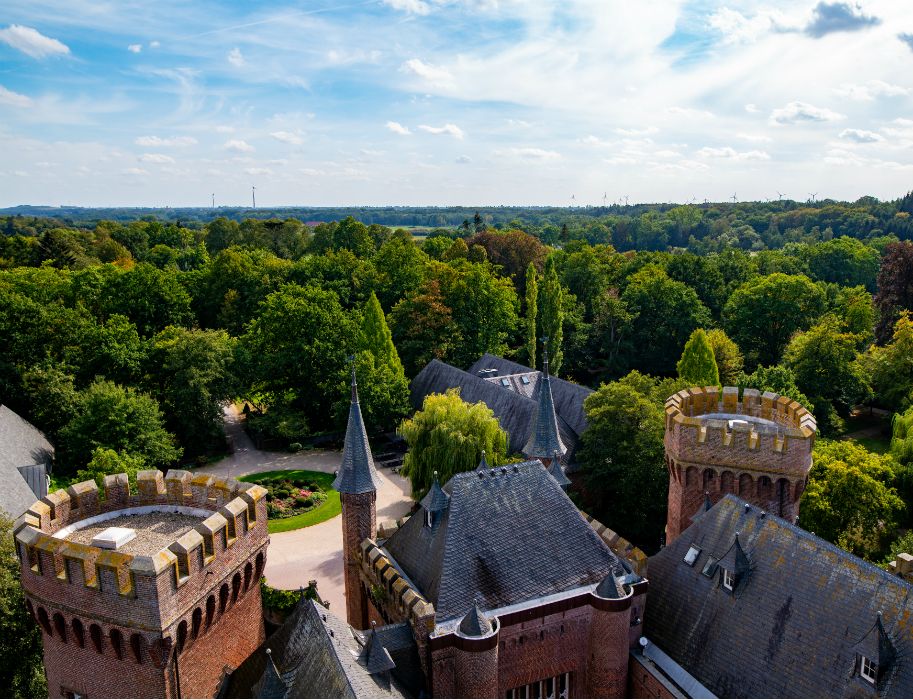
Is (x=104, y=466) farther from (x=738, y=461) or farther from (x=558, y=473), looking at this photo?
(x=738, y=461)

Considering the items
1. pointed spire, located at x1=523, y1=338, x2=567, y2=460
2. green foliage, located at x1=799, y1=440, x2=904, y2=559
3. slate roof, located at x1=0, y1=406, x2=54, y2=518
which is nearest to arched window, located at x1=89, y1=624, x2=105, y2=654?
pointed spire, located at x1=523, y1=338, x2=567, y2=460

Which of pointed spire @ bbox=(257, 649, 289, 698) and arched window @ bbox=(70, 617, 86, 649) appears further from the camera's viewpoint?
arched window @ bbox=(70, 617, 86, 649)

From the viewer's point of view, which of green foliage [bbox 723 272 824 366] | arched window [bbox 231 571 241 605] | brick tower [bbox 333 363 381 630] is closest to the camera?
arched window [bbox 231 571 241 605]

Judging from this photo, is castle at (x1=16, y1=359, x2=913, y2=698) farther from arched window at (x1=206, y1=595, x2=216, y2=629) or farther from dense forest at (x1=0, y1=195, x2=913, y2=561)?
dense forest at (x1=0, y1=195, x2=913, y2=561)

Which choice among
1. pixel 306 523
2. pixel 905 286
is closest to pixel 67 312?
pixel 306 523

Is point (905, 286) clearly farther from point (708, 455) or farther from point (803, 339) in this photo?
point (708, 455)
